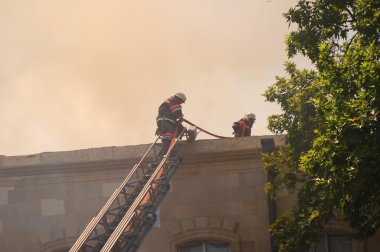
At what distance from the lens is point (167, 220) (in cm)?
1730

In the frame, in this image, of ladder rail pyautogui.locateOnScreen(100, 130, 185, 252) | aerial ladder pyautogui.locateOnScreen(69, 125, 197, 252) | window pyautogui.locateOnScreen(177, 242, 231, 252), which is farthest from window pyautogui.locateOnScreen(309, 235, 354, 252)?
ladder rail pyautogui.locateOnScreen(100, 130, 185, 252)

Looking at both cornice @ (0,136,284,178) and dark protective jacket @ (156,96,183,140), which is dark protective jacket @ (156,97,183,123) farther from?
cornice @ (0,136,284,178)

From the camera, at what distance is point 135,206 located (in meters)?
14.5

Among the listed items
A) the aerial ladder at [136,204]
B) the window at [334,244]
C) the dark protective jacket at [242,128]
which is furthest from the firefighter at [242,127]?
the window at [334,244]

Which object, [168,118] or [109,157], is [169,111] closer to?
[168,118]

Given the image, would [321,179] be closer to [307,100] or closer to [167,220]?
[307,100]

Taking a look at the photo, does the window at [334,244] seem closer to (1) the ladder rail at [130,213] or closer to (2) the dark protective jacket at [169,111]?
(1) the ladder rail at [130,213]

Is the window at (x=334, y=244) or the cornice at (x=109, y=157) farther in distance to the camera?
the cornice at (x=109, y=157)

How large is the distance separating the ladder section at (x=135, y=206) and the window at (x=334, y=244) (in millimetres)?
3868

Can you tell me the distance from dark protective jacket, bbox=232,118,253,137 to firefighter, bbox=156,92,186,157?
8.77 feet

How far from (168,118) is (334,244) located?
513 centimetres

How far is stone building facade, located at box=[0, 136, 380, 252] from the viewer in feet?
55.6

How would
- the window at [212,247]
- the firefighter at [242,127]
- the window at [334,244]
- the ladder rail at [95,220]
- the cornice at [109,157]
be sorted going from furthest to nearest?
1. the firefighter at [242,127]
2. the cornice at [109,157]
3. the window at [212,247]
4. the window at [334,244]
5. the ladder rail at [95,220]

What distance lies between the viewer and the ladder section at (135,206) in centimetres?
1409
